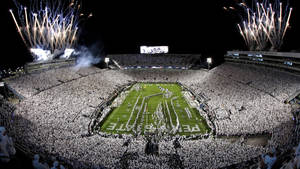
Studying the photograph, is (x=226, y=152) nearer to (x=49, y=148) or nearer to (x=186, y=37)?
(x=49, y=148)

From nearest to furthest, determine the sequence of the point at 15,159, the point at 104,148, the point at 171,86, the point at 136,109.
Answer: the point at 15,159 < the point at 104,148 < the point at 136,109 < the point at 171,86

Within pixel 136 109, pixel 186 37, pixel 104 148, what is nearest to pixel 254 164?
pixel 104 148

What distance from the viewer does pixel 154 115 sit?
28.1m

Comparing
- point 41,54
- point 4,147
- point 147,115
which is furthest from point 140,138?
point 41,54

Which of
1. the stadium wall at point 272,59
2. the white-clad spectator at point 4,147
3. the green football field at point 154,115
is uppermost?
the stadium wall at point 272,59

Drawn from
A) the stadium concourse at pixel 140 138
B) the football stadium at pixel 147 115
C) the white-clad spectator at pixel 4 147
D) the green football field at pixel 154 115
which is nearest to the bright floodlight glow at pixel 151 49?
the football stadium at pixel 147 115

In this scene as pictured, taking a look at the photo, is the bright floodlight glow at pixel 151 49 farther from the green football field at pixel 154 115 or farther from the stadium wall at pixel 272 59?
the green football field at pixel 154 115

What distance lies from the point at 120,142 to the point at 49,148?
5.51 m

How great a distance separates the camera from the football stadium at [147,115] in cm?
1324

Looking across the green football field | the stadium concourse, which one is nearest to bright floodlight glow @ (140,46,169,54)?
the stadium concourse

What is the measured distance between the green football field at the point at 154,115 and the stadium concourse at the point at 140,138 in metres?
2.47

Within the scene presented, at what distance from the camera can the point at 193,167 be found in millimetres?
12594

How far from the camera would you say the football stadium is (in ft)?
43.4

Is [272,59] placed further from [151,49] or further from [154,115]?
[151,49]
